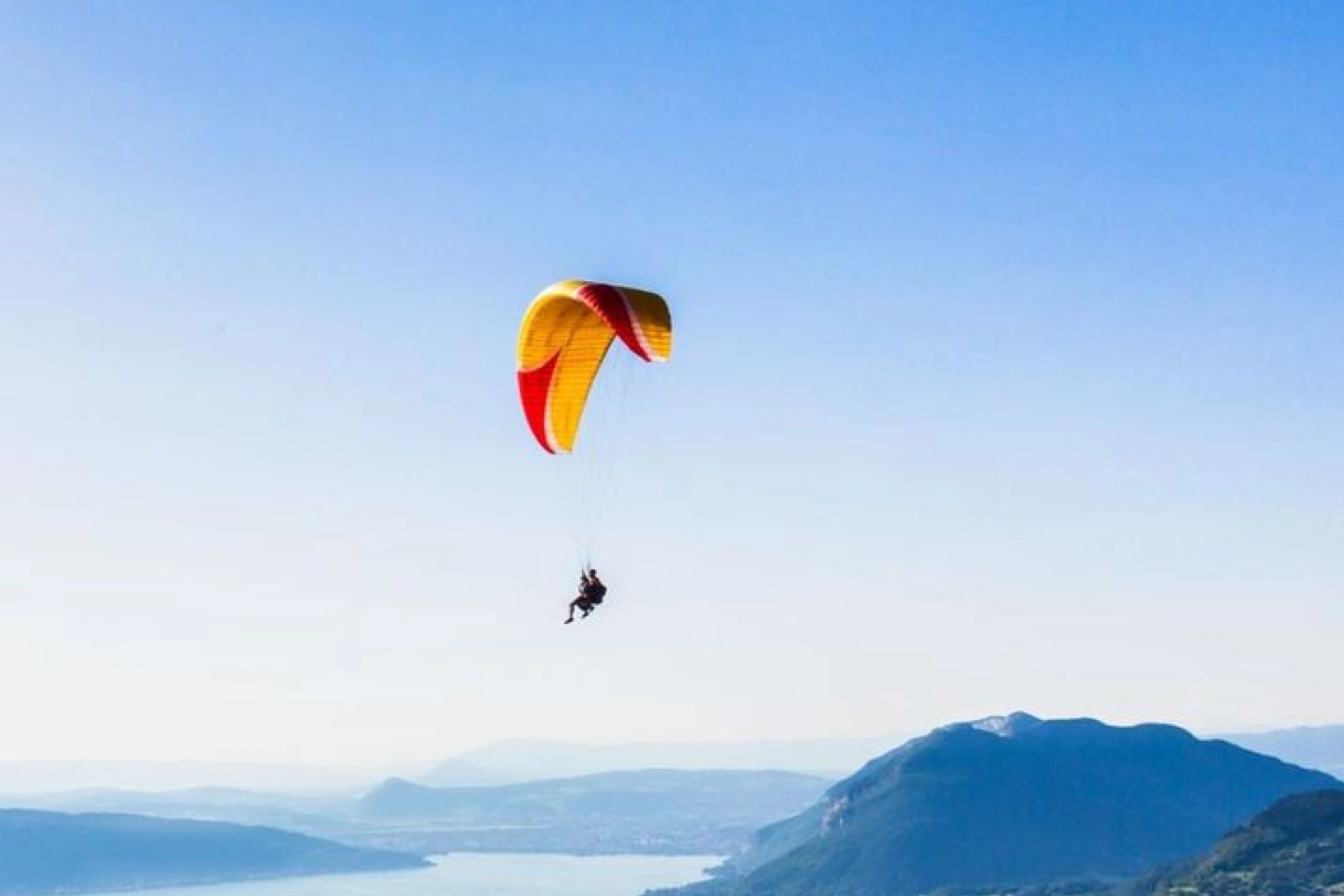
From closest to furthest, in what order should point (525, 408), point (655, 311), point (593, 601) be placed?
point (655, 311) → point (593, 601) → point (525, 408)

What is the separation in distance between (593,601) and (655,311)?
34.0 feet

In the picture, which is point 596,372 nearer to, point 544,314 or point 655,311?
point 544,314

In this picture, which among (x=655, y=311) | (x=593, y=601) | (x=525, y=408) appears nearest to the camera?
(x=655, y=311)

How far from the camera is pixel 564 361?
164ft

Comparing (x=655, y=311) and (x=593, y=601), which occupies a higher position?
(x=655, y=311)

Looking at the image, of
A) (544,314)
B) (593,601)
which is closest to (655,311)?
(544,314)

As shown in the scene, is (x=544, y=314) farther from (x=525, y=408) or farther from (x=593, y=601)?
(x=593, y=601)

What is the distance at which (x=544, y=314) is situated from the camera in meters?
48.8

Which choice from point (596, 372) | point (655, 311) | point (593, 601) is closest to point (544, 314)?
point (596, 372)

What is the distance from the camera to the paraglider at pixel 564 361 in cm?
4744

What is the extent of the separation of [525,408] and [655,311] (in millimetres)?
9220

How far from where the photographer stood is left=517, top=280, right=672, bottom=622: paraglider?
156ft

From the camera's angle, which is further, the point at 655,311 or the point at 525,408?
the point at 525,408

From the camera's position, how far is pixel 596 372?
49.6m
